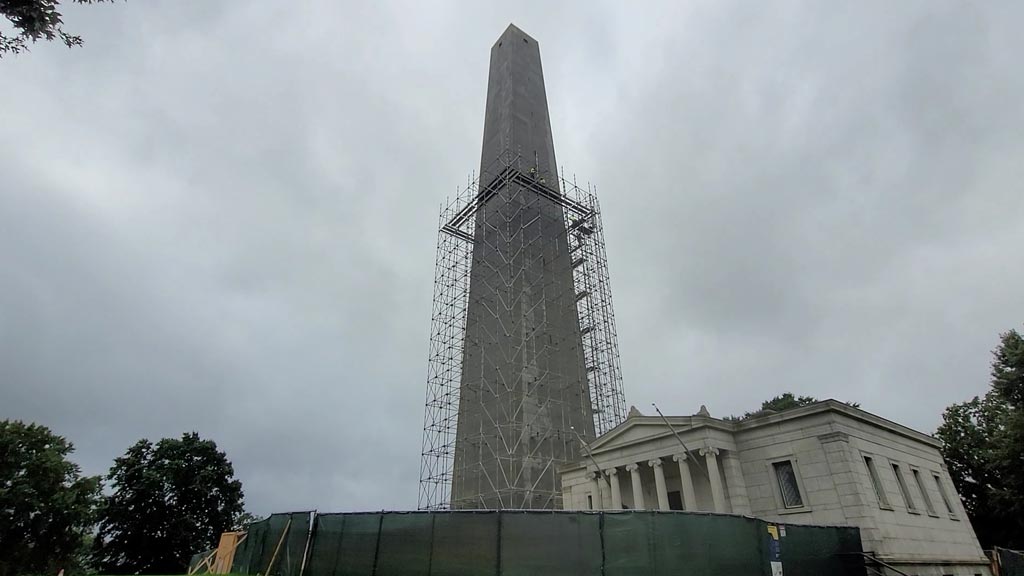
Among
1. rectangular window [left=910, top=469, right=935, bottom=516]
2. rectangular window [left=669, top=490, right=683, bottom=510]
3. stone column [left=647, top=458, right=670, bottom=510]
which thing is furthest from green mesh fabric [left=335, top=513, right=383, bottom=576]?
rectangular window [left=910, top=469, right=935, bottom=516]

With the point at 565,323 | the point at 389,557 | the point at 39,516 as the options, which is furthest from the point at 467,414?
the point at 39,516

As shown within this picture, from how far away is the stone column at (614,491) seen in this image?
27812 millimetres

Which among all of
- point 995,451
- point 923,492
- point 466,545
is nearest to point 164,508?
point 466,545

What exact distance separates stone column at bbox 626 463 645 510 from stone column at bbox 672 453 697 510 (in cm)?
210

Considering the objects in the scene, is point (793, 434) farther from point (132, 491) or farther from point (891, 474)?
point (132, 491)

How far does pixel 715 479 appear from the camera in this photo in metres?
24.5

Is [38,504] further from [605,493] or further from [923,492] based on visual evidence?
[923,492]

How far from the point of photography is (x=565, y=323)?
1597 inches

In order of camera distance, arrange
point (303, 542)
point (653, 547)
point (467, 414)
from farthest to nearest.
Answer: point (467, 414), point (303, 542), point (653, 547)

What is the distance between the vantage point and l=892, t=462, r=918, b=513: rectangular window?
25.5 m

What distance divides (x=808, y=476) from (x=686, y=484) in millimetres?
5095

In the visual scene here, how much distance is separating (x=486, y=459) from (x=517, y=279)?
1269 centimetres

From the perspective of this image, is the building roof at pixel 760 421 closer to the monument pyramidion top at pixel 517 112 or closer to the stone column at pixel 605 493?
the stone column at pixel 605 493

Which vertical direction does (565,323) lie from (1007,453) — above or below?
above
